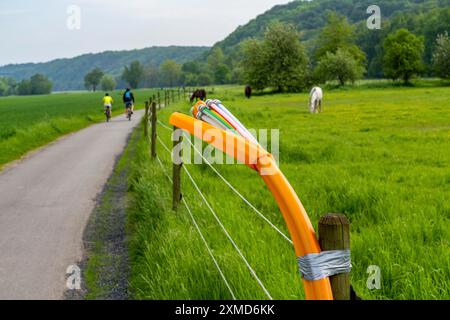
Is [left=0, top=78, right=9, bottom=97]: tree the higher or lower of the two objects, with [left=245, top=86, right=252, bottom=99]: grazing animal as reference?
higher

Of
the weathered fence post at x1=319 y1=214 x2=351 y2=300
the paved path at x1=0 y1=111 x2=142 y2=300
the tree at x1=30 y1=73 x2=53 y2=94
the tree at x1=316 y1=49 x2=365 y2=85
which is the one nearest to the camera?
the weathered fence post at x1=319 y1=214 x2=351 y2=300

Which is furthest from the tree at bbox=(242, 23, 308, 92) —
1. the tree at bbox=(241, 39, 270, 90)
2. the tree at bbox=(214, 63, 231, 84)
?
the tree at bbox=(214, 63, 231, 84)

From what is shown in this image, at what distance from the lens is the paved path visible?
5438mm

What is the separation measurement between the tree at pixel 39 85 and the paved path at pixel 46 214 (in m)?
180

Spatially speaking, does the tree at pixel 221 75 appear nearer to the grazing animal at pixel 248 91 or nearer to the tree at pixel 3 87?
the grazing animal at pixel 248 91

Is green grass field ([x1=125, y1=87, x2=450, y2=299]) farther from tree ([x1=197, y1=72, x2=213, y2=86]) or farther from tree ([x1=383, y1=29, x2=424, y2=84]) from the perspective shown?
tree ([x1=197, y1=72, x2=213, y2=86])

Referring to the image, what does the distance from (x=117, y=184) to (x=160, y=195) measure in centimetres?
386

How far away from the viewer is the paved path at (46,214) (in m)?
5.44

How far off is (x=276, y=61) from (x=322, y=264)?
212 ft

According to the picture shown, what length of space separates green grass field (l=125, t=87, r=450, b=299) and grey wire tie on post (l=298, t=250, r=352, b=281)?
1.37m

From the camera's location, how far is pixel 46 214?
8172mm

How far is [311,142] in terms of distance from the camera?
1417cm

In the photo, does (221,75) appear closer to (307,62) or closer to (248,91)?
(307,62)

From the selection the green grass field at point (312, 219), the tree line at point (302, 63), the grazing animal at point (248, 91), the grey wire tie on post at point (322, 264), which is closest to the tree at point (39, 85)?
the tree line at point (302, 63)
